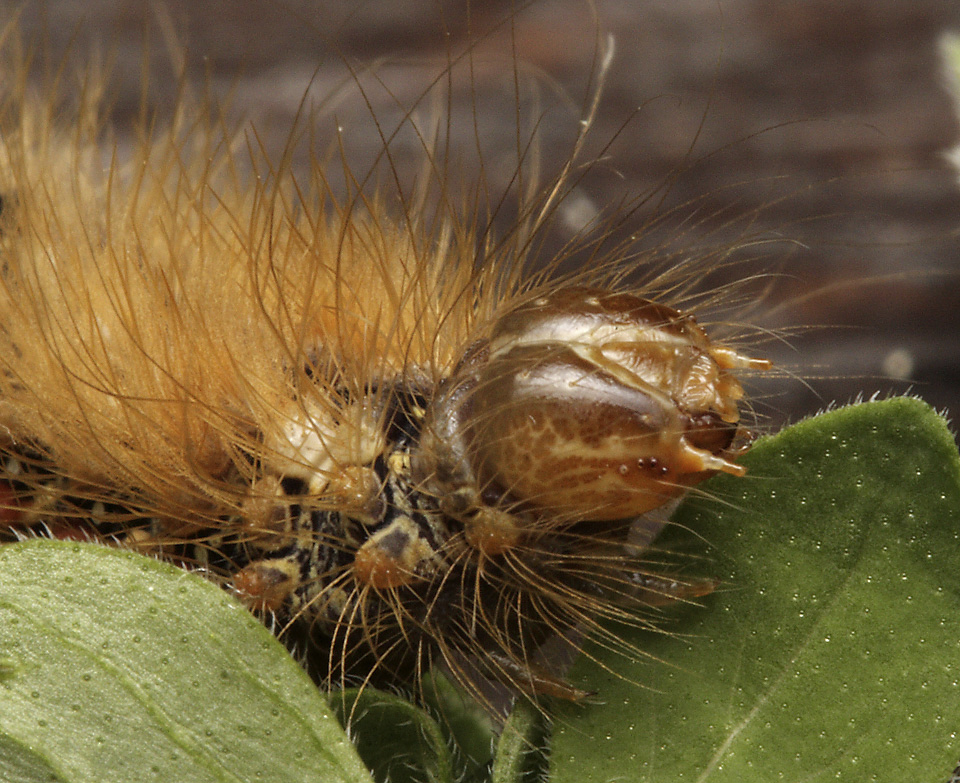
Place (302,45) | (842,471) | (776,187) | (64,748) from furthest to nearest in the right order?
(302,45)
(776,187)
(842,471)
(64,748)

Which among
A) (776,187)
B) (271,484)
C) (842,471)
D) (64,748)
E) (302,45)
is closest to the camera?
(64,748)

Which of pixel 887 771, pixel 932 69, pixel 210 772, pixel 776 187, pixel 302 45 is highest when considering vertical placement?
pixel 302 45

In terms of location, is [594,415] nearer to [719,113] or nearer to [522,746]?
[522,746]

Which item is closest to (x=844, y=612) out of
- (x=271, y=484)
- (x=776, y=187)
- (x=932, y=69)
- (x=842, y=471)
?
(x=842, y=471)

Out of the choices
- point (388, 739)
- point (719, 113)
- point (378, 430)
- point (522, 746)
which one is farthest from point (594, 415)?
point (719, 113)

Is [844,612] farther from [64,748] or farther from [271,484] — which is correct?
[64,748]

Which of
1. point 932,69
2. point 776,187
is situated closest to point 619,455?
point 776,187

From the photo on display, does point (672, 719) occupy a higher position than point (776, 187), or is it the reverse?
point (776, 187)

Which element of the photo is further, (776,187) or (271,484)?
(776,187)
